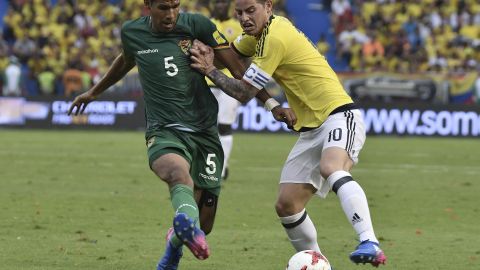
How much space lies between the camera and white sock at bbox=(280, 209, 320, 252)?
8164 mm

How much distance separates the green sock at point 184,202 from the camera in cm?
689

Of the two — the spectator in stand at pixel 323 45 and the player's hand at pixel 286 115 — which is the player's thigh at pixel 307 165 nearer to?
the player's hand at pixel 286 115

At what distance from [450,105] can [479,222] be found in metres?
14.6

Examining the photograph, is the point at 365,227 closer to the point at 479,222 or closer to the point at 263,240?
the point at 263,240

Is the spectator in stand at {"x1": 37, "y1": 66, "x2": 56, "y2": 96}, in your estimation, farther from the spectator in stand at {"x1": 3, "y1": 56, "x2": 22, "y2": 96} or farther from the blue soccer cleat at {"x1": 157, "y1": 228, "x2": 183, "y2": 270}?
the blue soccer cleat at {"x1": 157, "y1": 228, "x2": 183, "y2": 270}

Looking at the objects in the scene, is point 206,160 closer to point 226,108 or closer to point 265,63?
point 265,63

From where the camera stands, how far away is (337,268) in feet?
28.4

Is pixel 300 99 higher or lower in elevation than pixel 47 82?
higher

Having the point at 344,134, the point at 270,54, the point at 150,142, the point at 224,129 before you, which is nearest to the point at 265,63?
the point at 270,54

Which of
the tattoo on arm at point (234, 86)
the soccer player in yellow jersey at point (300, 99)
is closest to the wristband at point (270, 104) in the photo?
the soccer player in yellow jersey at point (300, 99)

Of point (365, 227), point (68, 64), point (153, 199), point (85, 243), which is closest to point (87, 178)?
point (153, 199)

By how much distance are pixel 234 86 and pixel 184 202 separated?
1.26m

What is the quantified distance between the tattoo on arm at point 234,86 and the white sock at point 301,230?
1.04 metres

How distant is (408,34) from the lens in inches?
1342
